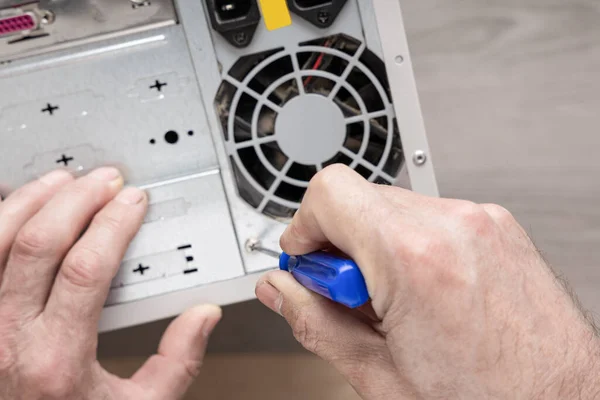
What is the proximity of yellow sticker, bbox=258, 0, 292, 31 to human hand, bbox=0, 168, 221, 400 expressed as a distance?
0.23m

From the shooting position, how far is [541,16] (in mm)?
741

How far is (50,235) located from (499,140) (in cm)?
60

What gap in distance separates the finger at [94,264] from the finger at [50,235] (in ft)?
0.04

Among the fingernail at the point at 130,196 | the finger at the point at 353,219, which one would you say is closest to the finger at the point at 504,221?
the finger at the point at 353,219

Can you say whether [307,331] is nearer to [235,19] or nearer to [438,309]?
[438,309]

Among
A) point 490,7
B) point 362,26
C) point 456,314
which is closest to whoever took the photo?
point 456,314

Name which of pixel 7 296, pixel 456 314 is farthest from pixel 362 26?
pixel 7 296

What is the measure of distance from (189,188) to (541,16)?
522 millimetres

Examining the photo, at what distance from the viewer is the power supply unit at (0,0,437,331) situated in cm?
57

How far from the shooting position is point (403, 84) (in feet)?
1.90

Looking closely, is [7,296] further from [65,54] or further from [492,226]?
[492,226]

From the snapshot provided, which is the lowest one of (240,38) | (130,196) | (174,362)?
(174,362)

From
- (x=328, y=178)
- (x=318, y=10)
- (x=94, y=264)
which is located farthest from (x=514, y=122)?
(x=94, y=264)

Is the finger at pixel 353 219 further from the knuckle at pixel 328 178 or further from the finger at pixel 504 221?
the finger at pixel 504 221
